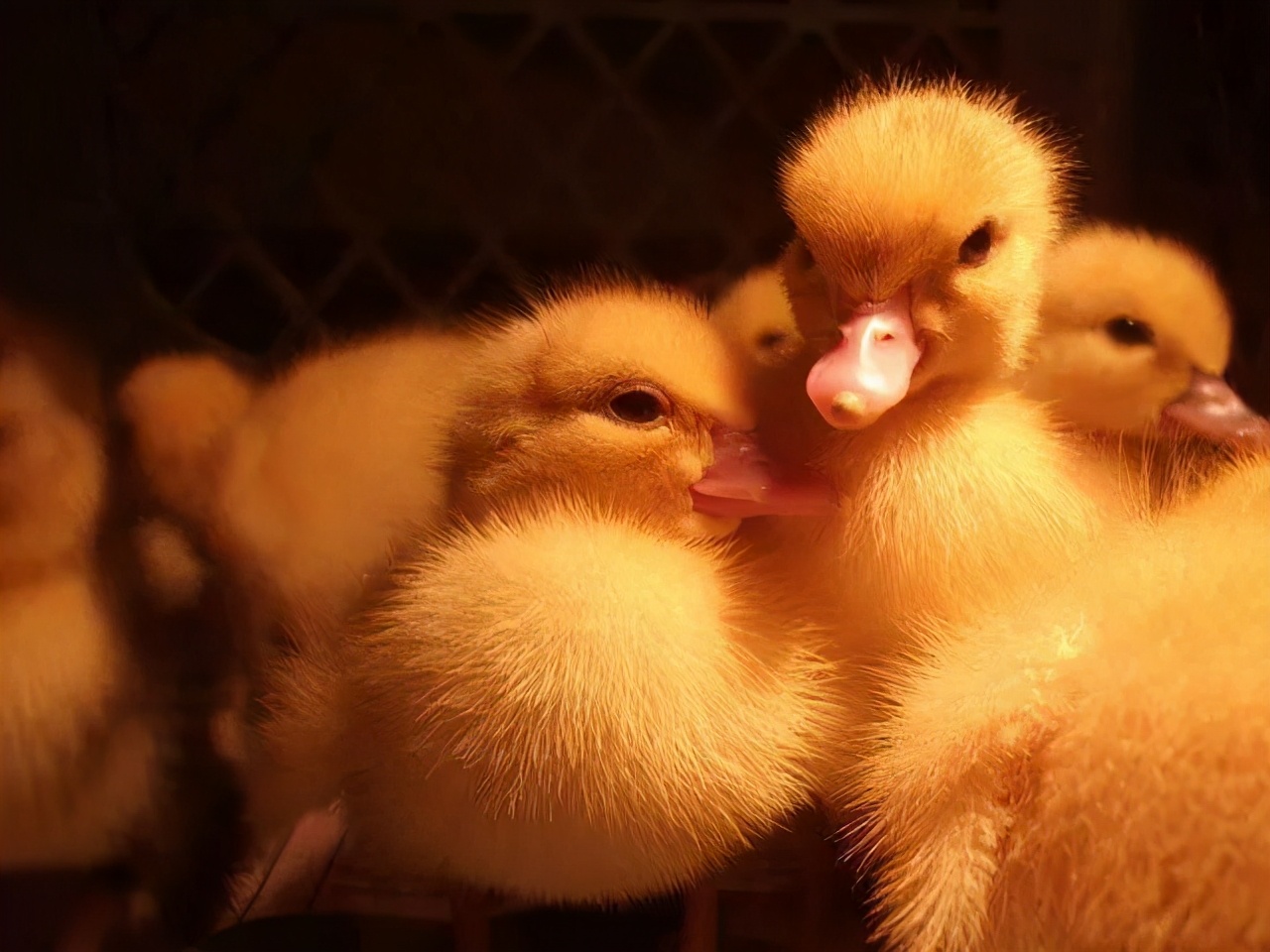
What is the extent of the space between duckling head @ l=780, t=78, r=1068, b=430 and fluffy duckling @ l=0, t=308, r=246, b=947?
0.42m

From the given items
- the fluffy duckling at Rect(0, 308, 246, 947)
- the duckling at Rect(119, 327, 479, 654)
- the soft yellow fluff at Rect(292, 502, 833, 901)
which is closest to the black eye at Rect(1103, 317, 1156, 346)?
the soft yellow fluff at Rect(292, 502, 833, 901)

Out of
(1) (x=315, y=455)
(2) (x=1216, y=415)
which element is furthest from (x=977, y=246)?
(1) (x=315, y=455)

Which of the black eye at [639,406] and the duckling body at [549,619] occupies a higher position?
the black eye at [639,406]

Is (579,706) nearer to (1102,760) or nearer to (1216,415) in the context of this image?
(1102,760)

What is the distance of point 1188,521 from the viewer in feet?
1.84

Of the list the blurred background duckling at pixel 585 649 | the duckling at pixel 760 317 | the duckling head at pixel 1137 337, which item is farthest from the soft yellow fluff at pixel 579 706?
the duckling head at pixel 1137 337

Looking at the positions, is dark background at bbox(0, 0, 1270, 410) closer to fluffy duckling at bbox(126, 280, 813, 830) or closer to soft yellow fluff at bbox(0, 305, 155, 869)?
fluffy duckling at bbox(126, 280, 813, 830)

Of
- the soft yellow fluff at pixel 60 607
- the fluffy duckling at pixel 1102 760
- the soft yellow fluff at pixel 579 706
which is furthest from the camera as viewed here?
the soft yellow fluff at pixel 60 607

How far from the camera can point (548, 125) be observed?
0.59 m

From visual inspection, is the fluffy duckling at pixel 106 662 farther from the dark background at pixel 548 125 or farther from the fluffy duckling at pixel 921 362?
the fluffy duckling at pixel 921 362

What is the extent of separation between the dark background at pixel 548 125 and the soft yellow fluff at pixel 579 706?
6.4 inches

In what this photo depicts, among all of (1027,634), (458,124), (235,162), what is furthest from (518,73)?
(1027,634)

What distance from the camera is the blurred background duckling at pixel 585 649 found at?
566 mm

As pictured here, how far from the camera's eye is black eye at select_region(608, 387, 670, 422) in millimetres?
586
